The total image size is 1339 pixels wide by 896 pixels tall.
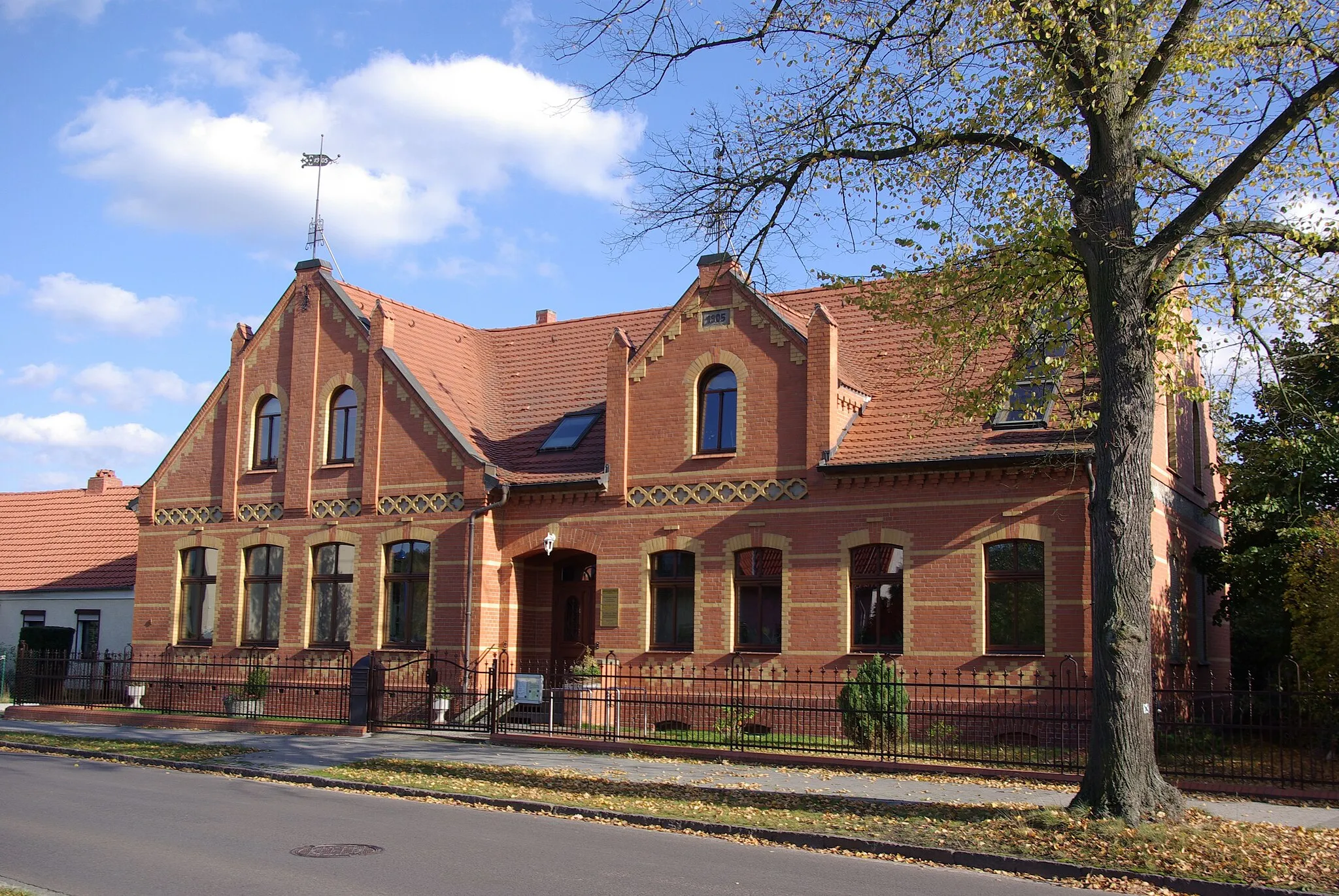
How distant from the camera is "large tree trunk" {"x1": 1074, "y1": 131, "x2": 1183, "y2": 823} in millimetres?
11695

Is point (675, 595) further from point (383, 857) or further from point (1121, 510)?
point (383, 857)

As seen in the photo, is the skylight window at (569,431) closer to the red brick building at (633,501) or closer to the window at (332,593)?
the red brick building at (633,501)

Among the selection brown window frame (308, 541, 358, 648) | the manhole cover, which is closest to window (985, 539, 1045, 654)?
the manhole cover

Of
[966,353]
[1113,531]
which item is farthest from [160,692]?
[1113,531]

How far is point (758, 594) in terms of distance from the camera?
869 inches

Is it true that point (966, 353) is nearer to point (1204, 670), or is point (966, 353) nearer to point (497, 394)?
point (1204, 670)

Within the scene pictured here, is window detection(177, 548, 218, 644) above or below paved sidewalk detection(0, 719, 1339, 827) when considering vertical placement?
above

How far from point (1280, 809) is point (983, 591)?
697cm

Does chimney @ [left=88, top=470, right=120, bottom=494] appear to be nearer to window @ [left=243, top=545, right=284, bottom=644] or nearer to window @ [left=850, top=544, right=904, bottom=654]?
window @ [left=243, top=545, right=284, bottom=644]

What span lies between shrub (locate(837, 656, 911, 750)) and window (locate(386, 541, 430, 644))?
1016cm

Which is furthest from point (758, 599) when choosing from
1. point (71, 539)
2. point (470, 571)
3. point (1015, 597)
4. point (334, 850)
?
point (71, 539)

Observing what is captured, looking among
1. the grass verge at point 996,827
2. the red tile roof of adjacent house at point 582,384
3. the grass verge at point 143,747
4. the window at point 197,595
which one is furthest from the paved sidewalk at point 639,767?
the red tile roof of adjacent house at point 582,384

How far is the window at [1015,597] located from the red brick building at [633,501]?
44mm

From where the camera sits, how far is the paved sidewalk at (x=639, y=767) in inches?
531
